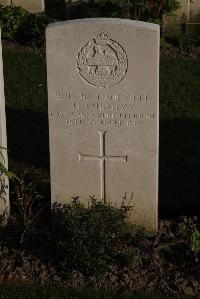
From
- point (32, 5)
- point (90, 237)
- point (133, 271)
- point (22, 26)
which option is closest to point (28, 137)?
point (90, 237)

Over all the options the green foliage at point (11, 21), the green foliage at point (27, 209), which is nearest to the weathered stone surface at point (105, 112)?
the green foliage at point (27, 209)

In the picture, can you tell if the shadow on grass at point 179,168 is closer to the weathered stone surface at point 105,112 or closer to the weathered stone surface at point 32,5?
the weathered stone surface at point 105,112

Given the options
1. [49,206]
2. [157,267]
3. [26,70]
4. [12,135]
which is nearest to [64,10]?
[26,70]

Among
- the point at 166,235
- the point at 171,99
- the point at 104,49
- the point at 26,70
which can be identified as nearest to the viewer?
the point at 104,49

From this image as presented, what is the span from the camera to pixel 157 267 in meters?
6.23

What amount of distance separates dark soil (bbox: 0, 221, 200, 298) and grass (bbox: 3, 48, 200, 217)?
2.58 ft

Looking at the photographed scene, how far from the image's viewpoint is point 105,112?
6383 millimetres

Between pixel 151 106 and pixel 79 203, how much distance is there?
1.08 m

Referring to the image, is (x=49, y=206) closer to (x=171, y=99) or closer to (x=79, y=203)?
(x=79, y=203)

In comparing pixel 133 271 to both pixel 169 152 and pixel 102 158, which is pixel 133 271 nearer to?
pixel 102 158

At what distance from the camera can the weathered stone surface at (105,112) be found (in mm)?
6156

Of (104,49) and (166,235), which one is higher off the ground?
(104,49)

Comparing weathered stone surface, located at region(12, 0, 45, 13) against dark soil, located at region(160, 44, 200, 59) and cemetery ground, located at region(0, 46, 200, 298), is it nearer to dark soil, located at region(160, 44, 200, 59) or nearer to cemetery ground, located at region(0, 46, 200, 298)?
dark soil, located at region(160, 44, 200, 59)

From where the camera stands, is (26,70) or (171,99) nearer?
(171,99)
